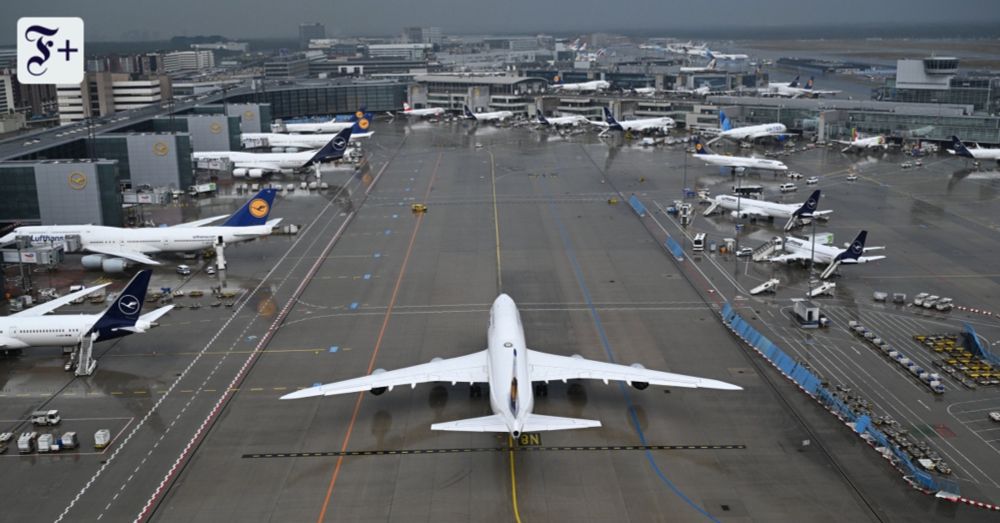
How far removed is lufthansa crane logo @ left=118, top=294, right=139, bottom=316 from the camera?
5569 centimetres

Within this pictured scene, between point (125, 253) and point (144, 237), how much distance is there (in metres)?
2.30

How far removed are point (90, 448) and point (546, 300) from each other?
35.7 metres

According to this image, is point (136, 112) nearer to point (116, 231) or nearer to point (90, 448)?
point (116, 231)

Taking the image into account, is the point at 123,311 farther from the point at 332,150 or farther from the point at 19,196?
the point at 332,150

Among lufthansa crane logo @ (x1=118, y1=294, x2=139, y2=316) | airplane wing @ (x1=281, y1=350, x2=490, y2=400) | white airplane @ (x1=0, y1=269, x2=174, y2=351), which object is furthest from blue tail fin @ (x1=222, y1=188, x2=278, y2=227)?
airplane wing @ (x1=281, y1=350, x2=490, y2=400)

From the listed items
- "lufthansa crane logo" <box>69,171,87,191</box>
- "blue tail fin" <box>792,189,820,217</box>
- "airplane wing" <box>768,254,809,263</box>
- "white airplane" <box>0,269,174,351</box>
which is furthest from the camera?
"lufthansa crane logo" <box>69,171,87,191</box>

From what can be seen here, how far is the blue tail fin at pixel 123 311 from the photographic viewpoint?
55.7 m

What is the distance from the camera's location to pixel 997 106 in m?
183

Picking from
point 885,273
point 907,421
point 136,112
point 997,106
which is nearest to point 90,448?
point 907,421

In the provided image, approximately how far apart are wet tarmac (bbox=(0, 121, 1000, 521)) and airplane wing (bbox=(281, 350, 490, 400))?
6.39 feet

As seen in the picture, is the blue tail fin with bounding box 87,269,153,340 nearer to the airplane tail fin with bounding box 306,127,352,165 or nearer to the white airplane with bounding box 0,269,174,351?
the white airplane with bounding box 0,269,174,351

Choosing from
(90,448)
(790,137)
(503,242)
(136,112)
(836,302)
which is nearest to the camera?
(90,448)

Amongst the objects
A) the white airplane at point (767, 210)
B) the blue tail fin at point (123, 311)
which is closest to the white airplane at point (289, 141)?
the white airplane at point (767, 210)

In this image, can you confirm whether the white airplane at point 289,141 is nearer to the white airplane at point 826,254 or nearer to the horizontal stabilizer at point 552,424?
the white airplane at point 826,254
